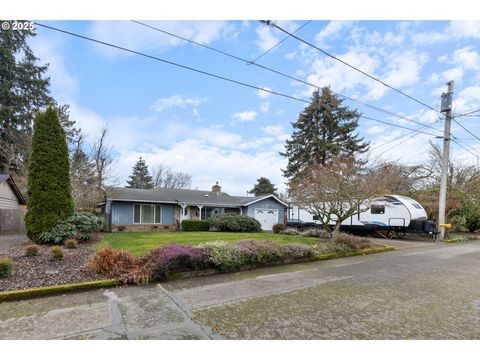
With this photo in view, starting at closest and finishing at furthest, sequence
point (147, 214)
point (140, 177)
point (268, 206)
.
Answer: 1. point (147, 214)
2. point (268, 206)
3. point (140, 177)

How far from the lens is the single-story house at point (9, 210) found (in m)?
14.6

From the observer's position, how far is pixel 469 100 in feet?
44.7

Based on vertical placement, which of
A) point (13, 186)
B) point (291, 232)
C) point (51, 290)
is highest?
point (13, 186)

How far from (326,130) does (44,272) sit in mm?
26686

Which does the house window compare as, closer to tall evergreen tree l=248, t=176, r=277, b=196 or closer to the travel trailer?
the travel trailer

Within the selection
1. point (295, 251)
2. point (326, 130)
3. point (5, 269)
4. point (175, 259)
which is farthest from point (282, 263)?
point (326, 130)

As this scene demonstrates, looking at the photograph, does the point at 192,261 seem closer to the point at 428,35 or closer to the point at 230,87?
the point at 230,87

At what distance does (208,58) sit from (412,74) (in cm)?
759

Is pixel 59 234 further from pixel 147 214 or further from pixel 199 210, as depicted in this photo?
pixel 199 210

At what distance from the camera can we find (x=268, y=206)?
21.4m

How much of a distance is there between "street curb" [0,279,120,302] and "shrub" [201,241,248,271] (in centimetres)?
218

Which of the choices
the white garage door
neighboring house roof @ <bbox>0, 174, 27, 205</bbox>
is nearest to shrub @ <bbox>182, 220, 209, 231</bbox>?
the white garage door

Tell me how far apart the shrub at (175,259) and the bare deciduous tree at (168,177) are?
37378mm
